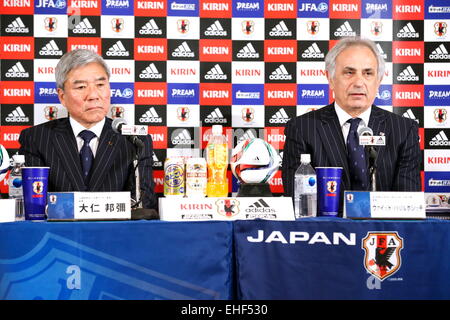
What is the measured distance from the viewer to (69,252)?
4.86ft

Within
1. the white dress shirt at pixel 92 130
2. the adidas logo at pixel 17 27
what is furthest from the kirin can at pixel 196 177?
the adidas logo at pixel 17 27

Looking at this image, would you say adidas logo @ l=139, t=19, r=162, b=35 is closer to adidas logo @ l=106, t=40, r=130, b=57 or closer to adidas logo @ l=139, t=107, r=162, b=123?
adidas logo @ l=106, t=40, r=130, b=57

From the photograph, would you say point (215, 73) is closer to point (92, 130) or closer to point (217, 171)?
point (92, 130)

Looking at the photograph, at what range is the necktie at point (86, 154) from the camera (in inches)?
104

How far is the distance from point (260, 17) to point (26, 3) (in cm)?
149

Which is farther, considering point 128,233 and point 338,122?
point 338,122

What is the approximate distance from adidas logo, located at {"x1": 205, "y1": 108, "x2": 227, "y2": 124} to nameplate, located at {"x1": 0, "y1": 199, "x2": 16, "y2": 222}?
1.88 metres

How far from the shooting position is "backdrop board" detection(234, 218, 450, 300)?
1516mm

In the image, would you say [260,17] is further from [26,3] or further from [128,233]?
[128,233]

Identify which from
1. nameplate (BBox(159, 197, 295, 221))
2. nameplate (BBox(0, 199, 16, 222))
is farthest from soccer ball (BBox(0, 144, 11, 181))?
nameplate (BBox(159, 197, 295, 221))

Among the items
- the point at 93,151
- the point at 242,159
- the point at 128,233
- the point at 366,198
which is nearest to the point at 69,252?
the point at 128,233

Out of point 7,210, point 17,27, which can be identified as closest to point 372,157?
point 7,210
